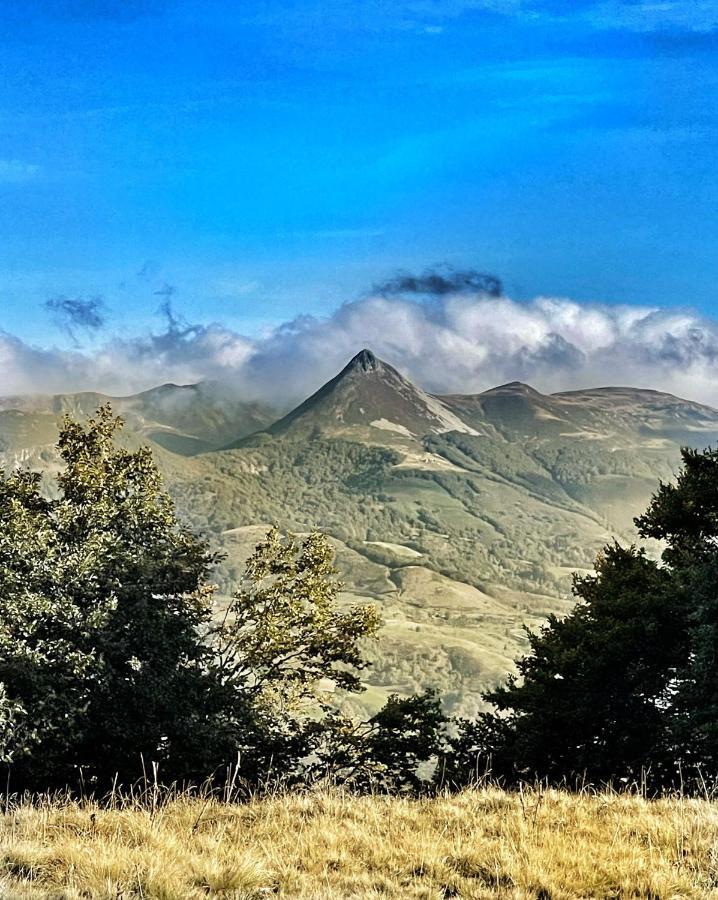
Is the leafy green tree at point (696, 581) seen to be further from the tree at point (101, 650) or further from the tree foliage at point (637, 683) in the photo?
the tree at point (101, 650)

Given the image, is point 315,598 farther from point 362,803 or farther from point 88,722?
point 362,803

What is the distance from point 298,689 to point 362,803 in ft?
72.4

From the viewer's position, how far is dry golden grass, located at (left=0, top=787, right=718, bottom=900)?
629 centimetres

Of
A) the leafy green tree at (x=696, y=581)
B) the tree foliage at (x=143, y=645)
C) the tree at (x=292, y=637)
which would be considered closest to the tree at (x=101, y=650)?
the tree foliage at (x=143, y=645)

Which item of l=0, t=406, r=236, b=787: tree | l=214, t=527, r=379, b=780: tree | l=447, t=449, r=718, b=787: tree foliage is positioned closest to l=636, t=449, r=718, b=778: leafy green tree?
l=447, t=449, r=718, b=787: tree foliage

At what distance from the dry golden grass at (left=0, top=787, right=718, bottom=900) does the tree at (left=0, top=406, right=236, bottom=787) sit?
1001 cm

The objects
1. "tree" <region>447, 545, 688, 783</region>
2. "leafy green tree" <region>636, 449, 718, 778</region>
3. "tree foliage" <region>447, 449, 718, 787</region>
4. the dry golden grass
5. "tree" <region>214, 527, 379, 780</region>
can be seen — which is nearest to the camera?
the dry golden grass

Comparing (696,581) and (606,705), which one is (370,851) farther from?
(606,705)

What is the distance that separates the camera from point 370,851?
7398 millimetres

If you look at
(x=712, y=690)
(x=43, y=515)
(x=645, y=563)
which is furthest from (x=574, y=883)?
(x=645, y=563)

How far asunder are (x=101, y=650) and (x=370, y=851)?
53.7ft

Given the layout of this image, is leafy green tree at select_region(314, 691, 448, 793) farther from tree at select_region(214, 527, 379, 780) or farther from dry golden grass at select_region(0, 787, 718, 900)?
dry golden grass at select_region(0, 787, 718, 900)

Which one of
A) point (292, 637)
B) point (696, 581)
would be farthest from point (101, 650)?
point (696, 581)

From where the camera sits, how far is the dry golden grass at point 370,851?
20.6 feet
